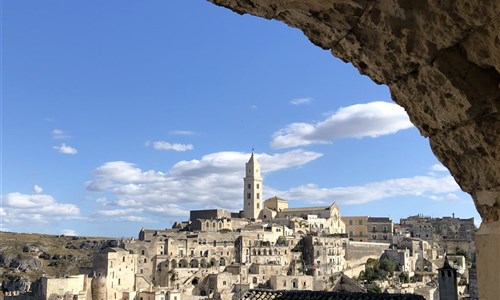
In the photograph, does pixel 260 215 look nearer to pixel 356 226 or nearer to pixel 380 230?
pixel 356 226

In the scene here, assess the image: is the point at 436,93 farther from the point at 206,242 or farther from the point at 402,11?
the point at 206,242

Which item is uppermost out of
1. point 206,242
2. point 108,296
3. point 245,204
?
point 245,204

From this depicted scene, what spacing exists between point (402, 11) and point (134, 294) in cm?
4936

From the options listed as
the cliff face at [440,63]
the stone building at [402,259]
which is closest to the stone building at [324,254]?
the stone building at [402,259]

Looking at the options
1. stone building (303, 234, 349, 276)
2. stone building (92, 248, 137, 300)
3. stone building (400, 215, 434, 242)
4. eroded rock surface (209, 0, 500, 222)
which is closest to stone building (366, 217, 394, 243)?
stone building (400, 215, 434, 242)

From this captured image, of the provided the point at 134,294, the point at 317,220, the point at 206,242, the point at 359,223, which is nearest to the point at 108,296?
Answer: the point at 134,294

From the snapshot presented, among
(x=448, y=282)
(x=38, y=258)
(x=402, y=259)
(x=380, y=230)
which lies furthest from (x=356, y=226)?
(x=448, y=282)

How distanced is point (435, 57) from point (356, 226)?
9844cm

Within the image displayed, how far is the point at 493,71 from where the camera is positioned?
8.77 feet

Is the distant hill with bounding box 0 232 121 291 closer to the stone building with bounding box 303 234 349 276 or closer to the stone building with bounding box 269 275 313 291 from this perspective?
the stone building with bounding box 269 275 313 291

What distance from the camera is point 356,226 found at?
98250 mm

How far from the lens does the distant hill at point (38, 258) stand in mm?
64812

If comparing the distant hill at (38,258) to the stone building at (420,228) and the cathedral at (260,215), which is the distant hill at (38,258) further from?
the stone building at (420,228)

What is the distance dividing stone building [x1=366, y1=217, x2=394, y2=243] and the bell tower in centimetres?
2066
